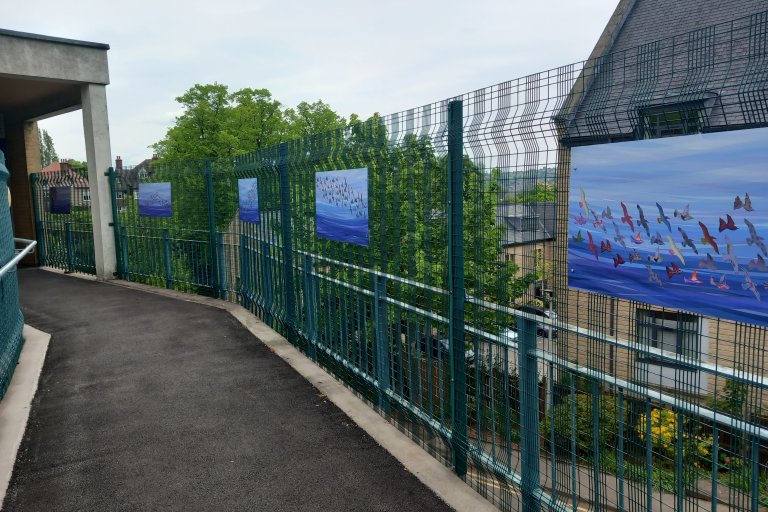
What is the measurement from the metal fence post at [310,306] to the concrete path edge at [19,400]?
2712 millimetres

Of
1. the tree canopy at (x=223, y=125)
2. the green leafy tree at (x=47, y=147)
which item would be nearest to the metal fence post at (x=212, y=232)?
the tree canopy at (x=223, y=125)

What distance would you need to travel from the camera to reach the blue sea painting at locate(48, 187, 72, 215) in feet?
45.1

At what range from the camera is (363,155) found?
4.78m

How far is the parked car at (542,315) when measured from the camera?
116 inches

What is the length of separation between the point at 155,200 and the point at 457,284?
363 inches

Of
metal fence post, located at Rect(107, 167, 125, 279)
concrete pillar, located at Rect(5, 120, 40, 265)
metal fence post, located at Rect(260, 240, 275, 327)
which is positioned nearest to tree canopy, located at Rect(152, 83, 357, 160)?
concrete pillar, located at Rect(5, 120, 40, 265)

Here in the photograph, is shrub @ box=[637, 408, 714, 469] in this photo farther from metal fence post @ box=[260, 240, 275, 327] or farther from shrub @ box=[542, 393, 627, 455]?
metal fence post @ box=[260, 240, 275, 327]

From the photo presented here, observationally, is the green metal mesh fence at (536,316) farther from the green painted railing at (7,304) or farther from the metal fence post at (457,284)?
the green painted railing at (7,304)

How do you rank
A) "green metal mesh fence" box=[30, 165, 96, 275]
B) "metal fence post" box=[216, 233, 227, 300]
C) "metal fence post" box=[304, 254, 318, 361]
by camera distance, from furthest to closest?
"green metal mesh fence" box=[30, 165, 96, 275] → "metal fence post" box=[216, 233, 227, 300] → "metal fence post" box=[304, 254, 318, 361]

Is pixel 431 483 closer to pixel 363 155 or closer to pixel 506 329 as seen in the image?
pixel 506 329

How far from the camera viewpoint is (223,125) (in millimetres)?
35438

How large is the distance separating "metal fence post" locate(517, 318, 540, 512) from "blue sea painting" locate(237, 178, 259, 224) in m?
5.38

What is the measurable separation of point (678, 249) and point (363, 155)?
295 centimetres

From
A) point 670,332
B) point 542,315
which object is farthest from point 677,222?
point 542,315
